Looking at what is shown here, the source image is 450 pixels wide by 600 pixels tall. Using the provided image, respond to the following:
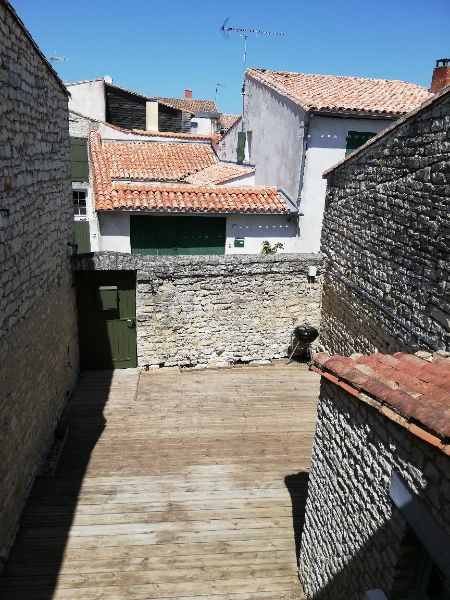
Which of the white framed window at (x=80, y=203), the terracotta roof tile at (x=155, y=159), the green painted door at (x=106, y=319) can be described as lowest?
the green painted door at (x=106, y=319)

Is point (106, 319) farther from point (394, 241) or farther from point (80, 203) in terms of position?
point (80, 203)

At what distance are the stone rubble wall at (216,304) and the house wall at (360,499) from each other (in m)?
4.88

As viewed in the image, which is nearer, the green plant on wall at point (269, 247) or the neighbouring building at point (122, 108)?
the green plant on wall at point (269, 247)

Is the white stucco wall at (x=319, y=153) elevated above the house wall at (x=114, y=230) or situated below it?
above

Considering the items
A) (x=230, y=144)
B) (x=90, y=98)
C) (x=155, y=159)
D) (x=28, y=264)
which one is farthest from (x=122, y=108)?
(x=28, y=264)

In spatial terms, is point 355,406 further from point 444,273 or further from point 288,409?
point 288,409

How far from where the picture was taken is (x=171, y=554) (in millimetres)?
5059

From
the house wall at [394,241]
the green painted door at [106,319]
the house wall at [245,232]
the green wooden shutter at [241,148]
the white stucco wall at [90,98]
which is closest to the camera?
the house wall at [394,241]

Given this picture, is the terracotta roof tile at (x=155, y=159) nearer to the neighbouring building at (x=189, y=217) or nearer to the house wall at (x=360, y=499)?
the neighbouring building at (x=189, y=217)

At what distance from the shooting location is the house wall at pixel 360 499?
9.46ft

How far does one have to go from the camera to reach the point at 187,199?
38.8 feet

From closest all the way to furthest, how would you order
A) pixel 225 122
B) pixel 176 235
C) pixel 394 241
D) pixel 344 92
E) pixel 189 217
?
pixel 394 241 < pixel 189 217 < pixel 176 235 < pixel 344 92 < pixel 225 122

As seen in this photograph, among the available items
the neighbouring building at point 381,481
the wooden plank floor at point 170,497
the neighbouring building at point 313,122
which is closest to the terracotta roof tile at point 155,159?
the neighbouring building at point 313,122

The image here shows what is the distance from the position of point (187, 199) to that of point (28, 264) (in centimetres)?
694
